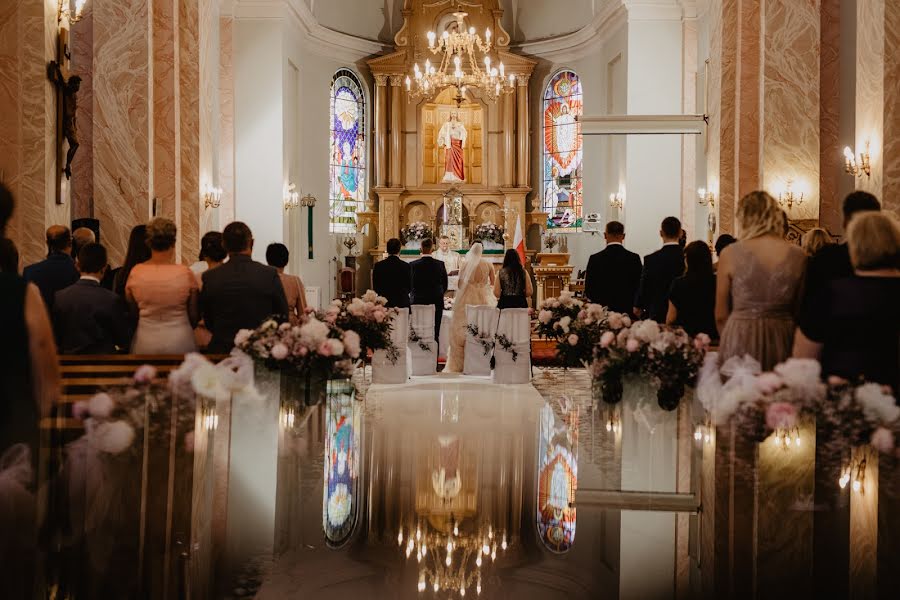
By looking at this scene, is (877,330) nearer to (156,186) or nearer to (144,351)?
(144,351)

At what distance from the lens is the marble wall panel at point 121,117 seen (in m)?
12.1

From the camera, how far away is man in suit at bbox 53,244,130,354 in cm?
636

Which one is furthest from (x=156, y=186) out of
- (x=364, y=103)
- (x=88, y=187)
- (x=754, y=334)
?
(x=364, y=103)

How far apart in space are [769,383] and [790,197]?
9.72 meters

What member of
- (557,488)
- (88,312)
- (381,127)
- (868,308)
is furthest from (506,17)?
(557,488)

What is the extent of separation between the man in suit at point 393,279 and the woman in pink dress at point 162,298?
17.4 ft

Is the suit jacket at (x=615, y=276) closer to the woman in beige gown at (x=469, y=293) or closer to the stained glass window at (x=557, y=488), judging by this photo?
the woman in beige gown at (x=469, y=293)

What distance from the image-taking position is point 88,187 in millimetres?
12484

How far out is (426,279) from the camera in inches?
487

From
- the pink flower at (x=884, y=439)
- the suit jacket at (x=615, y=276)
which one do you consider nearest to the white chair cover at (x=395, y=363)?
the suit jacket at (x=615, y=276)

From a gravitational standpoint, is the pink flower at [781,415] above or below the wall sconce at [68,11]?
below

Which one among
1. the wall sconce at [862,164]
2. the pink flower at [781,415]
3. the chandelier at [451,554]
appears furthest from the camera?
the wall sconce at [862,164]

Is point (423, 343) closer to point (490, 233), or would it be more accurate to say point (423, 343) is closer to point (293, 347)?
point (293, 347)

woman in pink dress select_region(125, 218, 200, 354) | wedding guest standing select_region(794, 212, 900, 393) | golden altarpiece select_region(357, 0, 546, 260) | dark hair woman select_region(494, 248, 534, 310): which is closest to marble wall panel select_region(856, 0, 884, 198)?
dark hair woman select_region(494, 248, 534, 310)
